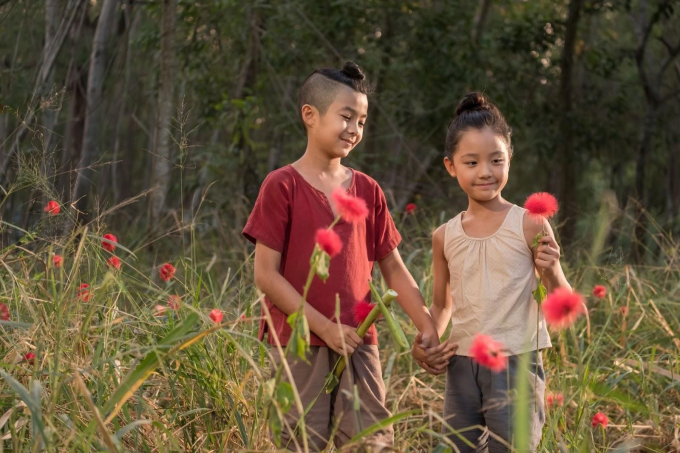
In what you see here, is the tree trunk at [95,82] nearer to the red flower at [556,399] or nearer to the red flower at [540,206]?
the red flower at [556,399]

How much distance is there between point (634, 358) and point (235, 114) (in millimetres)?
3651

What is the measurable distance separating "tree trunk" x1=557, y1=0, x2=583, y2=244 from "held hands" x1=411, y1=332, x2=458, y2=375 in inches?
256

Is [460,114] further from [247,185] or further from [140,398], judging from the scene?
[247,185]

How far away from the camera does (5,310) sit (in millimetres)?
2586

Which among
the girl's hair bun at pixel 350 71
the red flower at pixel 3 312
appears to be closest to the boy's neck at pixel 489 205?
the girl's hair bun at pixel 350 71

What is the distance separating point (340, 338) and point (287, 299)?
0.57 ft

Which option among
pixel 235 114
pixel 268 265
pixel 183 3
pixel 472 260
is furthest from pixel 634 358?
pixel 183 3

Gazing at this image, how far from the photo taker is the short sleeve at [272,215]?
236 cm

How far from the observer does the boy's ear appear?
8.18ft

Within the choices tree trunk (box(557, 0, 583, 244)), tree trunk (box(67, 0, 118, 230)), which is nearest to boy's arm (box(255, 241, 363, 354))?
tree trunk (box(67, 0, 118, 230))

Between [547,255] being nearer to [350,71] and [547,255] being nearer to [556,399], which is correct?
[556,399]

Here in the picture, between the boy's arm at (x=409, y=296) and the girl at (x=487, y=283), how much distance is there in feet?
0.18

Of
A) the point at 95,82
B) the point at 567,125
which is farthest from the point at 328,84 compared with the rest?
the point at 567,125

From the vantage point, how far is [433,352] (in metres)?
2.46
